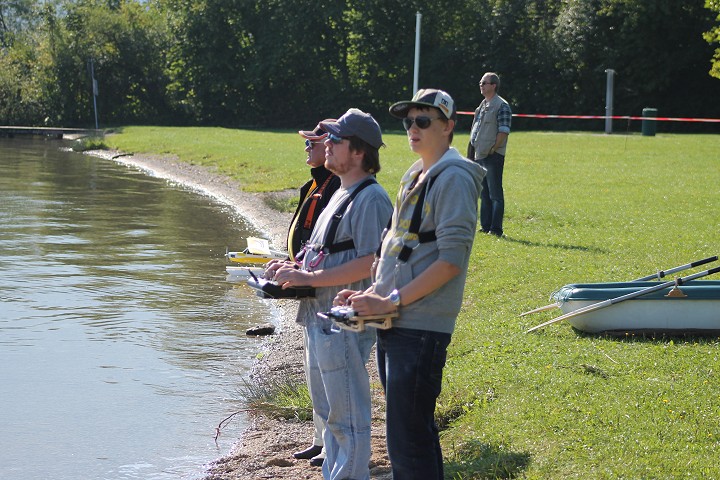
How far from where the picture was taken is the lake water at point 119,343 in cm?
689

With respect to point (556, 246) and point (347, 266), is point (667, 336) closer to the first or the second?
point (347, 266)

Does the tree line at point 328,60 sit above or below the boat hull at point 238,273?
above

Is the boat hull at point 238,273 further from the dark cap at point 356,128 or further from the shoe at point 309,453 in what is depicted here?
the dark cap at point 356,128

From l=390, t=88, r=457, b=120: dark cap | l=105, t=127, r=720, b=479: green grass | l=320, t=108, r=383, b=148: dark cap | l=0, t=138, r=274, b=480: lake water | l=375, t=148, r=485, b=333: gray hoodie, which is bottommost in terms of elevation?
l=0, t=138, r=274, b=480: lake water

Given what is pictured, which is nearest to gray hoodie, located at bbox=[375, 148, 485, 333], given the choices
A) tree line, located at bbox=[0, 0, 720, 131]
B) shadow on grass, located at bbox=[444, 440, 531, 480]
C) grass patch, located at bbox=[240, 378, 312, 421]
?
shadow on grass, located at bbox=[444, 440, 531, 480]

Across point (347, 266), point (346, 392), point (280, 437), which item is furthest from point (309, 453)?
point (347, 266)

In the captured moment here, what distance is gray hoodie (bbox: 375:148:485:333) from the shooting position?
13.0ft

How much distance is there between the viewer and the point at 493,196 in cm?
1216

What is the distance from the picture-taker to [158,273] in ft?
42.5

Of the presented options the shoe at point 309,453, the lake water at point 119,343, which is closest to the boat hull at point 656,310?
the shoe at point 309,453

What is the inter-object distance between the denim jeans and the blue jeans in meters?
0.78

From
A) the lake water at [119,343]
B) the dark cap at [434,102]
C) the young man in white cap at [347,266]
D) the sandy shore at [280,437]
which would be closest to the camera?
the dark cap at [434,102]

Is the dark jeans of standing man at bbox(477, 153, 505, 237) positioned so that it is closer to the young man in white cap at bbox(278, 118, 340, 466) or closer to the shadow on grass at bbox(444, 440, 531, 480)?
the young man in white cap at bbox(278, 118, 340, 466)

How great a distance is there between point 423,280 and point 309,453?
8.73ft
